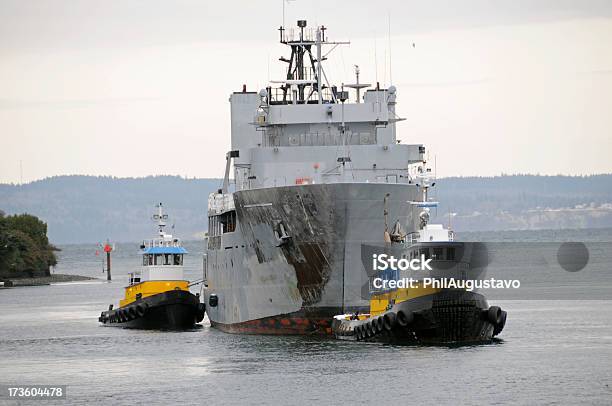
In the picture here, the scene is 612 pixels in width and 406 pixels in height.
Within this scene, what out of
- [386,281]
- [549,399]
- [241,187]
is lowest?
[549,399]

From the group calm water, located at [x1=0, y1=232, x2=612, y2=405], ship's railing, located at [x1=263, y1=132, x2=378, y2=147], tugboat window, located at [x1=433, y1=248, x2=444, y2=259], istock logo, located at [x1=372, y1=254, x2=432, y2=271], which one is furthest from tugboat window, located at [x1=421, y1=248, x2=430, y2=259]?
ship's railing, located at [x1=263, y1=132, x2=378, y2=147]

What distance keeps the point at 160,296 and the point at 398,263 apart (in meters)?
19.2

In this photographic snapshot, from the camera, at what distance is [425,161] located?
54.5 metres

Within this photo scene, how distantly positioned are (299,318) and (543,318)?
1726cm

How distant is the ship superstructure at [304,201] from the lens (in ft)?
159

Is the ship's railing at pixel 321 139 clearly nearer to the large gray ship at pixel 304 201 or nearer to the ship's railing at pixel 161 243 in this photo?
the large gray ship at pixel 304 201

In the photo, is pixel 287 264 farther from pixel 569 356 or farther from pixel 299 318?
pixel 569 356

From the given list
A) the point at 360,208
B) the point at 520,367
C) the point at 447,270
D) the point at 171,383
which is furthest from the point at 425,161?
the point at 171,383

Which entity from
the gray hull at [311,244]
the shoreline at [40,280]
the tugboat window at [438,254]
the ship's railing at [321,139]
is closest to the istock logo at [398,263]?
the tugboat window at [438,254]

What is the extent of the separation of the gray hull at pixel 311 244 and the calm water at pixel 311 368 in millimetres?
1205

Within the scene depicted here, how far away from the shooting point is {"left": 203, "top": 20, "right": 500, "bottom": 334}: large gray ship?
1903 inches

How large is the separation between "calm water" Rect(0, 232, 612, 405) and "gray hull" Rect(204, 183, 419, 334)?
1205 mm

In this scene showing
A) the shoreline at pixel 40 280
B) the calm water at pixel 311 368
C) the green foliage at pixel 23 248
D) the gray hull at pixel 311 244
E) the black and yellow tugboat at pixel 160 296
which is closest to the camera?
the calm water at pixel 311 368

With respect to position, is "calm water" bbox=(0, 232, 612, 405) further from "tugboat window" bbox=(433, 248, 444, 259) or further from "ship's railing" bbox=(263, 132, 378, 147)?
"ship's railing" bbox=(263, 132, 378, 147)
